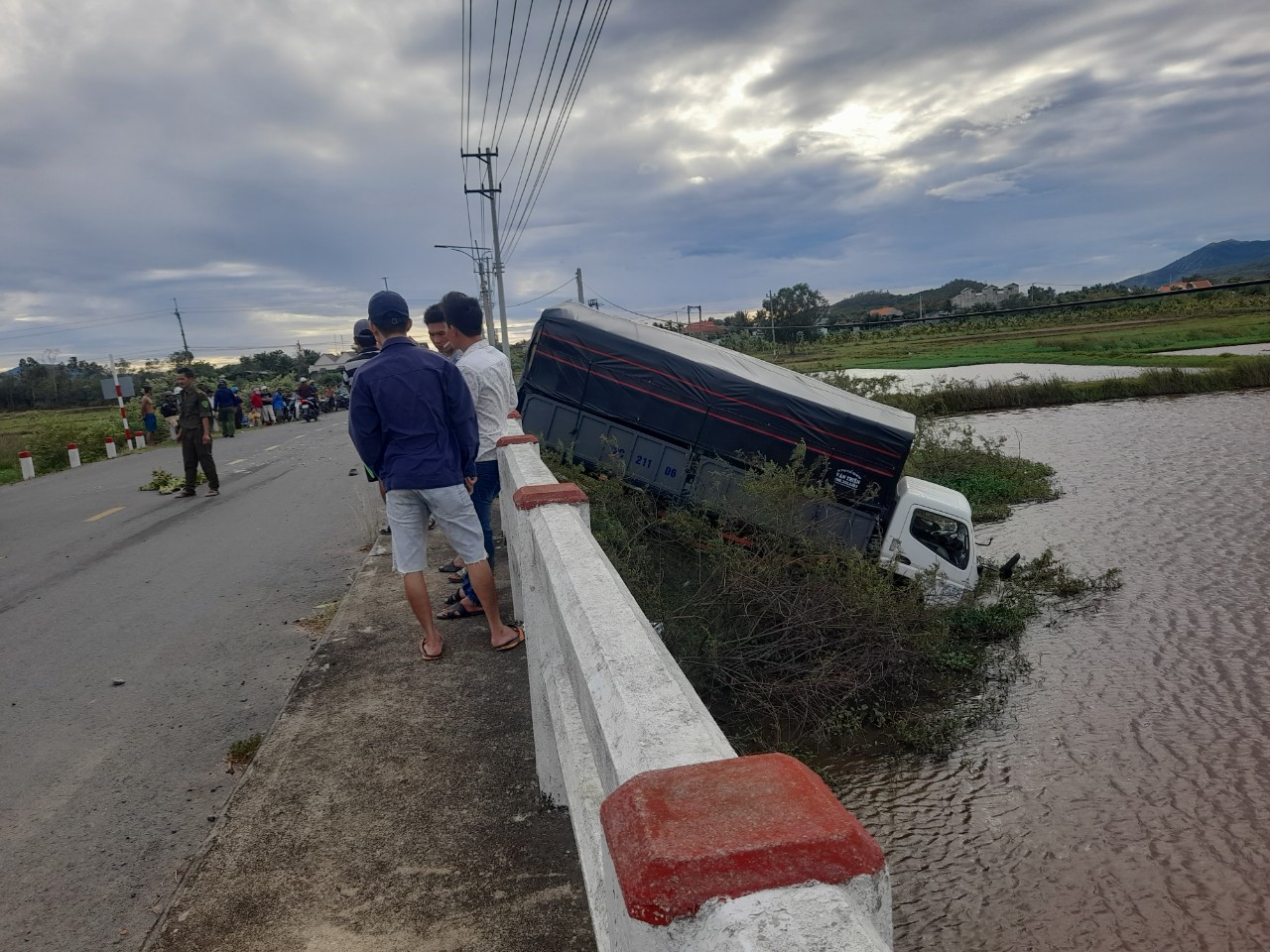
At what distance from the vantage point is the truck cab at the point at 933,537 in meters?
9.34

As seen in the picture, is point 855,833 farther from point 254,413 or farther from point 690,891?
point 254,413

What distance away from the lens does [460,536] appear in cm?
453

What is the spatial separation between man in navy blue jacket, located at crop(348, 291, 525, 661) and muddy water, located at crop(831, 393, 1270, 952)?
312 centimetres

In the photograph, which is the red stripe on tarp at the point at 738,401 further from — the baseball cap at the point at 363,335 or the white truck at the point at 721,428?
the baseball cap at the point at 363,335

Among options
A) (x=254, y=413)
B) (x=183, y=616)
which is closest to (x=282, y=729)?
(x=183, y=616)

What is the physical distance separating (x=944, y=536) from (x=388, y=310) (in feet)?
23.4

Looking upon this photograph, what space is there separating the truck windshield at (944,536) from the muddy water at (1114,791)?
114 cm

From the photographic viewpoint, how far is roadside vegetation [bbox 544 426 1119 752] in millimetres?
6398

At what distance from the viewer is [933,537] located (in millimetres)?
9641

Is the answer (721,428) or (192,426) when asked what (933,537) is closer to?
(721,428)

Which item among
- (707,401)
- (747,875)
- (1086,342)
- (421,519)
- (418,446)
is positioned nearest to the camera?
(747,875)

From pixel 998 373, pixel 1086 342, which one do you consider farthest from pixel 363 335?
pixel 1086 342

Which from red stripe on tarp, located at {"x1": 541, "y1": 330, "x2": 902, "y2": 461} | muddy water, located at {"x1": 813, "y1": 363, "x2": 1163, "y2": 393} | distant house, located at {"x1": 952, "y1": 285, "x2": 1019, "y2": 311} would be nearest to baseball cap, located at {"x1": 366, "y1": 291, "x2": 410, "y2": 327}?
red stripe on tarp, located at {"x1": 541, "y1": 330, "x2": 902, "y2": 461}

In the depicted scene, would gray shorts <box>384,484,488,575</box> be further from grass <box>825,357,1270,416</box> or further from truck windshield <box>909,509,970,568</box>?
grass <box>825,357,1270,416</box>
